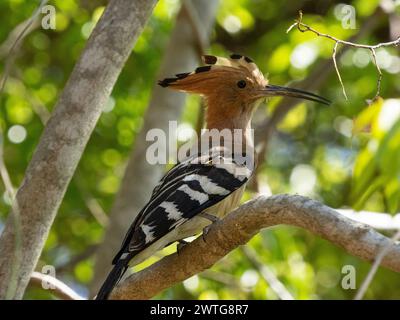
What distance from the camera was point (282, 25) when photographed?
19.4ft

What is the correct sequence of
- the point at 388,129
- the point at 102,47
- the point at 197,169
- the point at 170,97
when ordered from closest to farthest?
the point at 388,129 → the point at 102,47 → the point at 197,169 → the point at 170,97

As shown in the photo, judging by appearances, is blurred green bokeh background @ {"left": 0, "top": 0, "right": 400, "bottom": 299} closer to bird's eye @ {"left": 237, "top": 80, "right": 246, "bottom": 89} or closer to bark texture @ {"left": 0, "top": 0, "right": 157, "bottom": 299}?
bird's eye @ {"left": 237, "top": 80, "right": 246, "bottom": 89}

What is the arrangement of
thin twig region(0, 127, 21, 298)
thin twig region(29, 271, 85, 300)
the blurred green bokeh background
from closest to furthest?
thin twig region(0, 127, 21, 298) < thin twig region(29, 271, 85, 300) < the blurred green bokeh background

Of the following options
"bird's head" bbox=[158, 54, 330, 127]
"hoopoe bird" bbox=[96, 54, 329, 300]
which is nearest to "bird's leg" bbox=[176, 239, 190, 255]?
"hoopoe bird" bbox=[96, 54, 329, 300]

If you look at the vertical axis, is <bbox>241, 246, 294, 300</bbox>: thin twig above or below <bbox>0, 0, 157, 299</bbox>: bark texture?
below

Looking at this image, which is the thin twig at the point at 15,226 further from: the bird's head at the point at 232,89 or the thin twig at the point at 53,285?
the bird's head at the point at 232,89

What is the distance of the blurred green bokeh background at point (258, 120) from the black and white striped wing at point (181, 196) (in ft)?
3.61

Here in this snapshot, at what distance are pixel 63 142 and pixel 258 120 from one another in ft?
10.9

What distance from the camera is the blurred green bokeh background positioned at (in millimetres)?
5043
